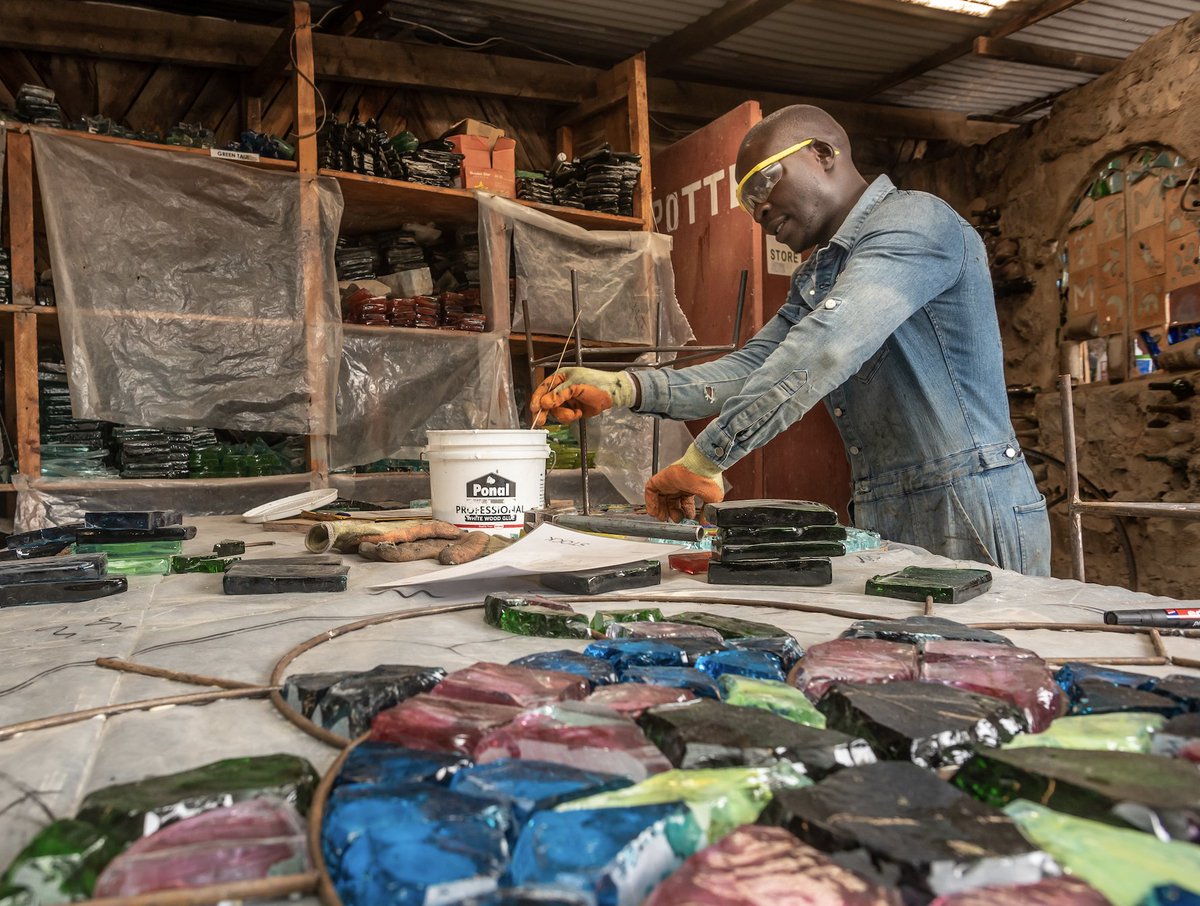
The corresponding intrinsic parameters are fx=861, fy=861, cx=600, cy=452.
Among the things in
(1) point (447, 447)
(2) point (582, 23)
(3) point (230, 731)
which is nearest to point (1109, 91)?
(2) point (582, 23)

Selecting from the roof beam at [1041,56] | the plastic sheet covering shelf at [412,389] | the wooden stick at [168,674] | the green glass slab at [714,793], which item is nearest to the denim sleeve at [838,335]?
the wooden stick at [168,674]

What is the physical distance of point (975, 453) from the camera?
202cm

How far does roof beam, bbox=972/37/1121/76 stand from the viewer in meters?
4.43

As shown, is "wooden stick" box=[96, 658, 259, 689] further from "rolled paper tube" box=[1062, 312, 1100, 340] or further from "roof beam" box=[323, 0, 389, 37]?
"rolled paper tube" box=[1062, 312, 1100, 340]

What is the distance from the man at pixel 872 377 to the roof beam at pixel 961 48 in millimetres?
2742

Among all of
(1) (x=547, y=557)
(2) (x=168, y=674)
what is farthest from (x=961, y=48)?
(2) (x=168, y=674)

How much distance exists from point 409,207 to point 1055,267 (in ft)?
13.4

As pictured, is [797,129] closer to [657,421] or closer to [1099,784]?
[657,421]

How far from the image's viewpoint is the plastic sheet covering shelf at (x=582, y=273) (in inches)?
153

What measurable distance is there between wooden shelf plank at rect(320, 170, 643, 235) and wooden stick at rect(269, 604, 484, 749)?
2928 mm

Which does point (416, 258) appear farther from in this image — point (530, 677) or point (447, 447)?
point (530, 677)

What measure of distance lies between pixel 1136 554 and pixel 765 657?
4709 mm

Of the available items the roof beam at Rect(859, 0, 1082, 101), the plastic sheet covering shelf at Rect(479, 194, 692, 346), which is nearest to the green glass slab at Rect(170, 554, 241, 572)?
the plastic sheet covering shelf at Rect(479, 194, 692, 346)

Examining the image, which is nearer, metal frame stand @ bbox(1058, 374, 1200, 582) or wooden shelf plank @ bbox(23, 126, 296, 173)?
metal frame stand @ bbox(1058, 374, 1200, 582)
